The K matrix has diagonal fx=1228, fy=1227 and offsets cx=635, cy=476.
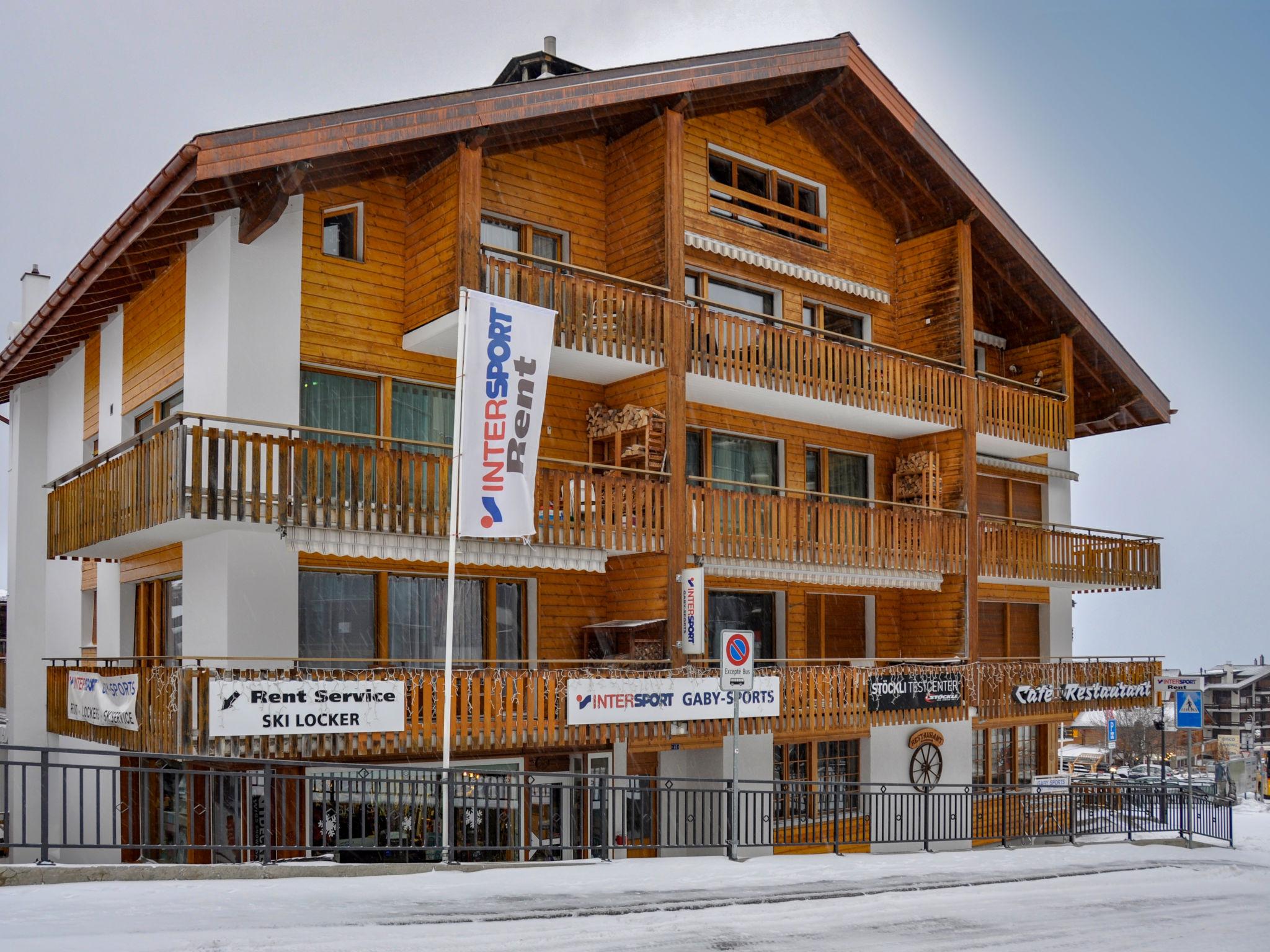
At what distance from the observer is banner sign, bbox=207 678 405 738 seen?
12.9 meters

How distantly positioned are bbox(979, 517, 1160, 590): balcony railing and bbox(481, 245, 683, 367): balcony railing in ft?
27.8

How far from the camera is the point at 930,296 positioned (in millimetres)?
23641

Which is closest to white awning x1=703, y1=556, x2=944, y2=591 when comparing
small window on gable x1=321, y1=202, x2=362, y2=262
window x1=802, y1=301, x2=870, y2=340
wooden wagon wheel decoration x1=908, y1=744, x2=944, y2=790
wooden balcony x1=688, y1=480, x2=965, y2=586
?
wooden balcony x1=688, y1=480, x2=965, y2=586

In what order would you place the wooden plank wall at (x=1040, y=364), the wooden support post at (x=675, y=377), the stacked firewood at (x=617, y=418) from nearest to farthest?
the wooden support post at (x=675, y=377) → the stacked firewood at (x=617, y=418) → the wooden plank wall at (x=1040, y=364)

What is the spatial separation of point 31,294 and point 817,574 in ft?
54.2

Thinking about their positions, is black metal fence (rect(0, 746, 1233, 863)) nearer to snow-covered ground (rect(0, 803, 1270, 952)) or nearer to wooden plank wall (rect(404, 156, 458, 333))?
snow-covered ground (rect(0, 803, 1270, 952))

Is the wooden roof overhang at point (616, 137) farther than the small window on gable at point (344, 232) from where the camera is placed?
No

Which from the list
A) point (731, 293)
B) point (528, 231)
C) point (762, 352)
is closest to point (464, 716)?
point (528, 231)

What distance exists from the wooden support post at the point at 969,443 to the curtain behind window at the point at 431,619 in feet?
30.7

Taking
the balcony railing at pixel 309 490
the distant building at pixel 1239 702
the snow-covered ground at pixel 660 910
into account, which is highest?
the balcony railing at pixel 309 490

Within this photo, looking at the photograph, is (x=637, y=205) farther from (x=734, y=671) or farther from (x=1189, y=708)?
(x=1189, y=708)

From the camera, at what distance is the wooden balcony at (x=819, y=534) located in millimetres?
18562

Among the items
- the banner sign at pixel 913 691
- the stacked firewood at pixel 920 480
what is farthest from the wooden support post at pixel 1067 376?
the banner sign at pixel 913 691

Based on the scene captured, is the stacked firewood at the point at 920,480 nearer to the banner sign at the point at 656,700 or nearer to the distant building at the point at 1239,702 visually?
the banner sign at the point at 656,700
